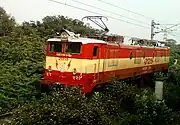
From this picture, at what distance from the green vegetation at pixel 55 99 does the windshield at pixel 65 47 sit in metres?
1.99

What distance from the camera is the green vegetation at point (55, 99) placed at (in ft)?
26.7

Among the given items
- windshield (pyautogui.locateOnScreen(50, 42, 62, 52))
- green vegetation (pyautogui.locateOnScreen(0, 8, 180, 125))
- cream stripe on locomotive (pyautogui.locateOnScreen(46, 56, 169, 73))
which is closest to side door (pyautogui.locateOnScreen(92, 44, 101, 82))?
cream stripe on locomotive (pyautogui.locateOnScreen(46, 56, 169, 73))

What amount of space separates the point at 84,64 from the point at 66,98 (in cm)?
555

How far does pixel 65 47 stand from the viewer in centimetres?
1487

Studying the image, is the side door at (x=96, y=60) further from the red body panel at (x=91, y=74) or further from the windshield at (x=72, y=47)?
the windshield at (x=72, y=47)

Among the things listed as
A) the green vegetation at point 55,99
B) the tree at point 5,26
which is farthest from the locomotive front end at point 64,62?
the tree at point 5,26

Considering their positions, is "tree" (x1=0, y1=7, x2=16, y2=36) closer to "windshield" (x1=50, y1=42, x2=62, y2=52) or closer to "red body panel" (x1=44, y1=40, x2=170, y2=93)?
"red body panel" (x1=44, y1=40, x2=170, y2=93)

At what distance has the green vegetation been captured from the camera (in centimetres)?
813

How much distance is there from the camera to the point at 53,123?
773 centimetres

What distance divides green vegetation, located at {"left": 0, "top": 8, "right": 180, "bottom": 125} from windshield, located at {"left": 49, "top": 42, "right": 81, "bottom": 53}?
1.99 metres

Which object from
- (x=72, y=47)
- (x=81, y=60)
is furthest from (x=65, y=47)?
(x=81, y=60)

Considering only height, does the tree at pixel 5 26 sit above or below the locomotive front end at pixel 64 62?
above

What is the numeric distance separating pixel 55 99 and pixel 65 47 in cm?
632

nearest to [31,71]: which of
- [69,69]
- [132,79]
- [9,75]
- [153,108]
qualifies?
[9,75]
